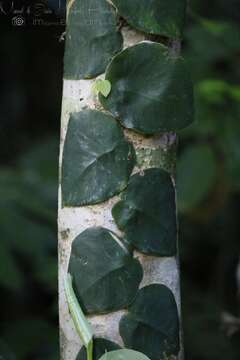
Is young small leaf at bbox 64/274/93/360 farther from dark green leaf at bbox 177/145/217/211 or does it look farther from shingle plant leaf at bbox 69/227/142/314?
dark green leaf at bbox 177/145/217/211

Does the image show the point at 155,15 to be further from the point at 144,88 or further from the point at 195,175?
the point at 195,175

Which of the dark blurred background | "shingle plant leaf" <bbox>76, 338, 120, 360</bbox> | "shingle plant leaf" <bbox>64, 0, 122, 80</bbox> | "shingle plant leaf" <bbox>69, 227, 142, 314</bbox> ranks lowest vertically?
the dark blurred background

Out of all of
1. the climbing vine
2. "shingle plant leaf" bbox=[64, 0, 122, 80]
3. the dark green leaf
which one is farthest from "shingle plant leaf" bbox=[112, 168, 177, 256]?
the dark green leaf

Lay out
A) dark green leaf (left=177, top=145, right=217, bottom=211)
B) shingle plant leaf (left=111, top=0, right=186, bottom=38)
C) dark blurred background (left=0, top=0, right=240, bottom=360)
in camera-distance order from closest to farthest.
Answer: shingle plant leaf (left=111, top=0, right=186, bottom=38) → dark blurred background (left=0, top=0, right=240, bottom=360) → dark green leaf (left=177, top=145, right=217, bottom=211)

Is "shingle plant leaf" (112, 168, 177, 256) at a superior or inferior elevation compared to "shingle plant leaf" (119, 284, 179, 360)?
superior

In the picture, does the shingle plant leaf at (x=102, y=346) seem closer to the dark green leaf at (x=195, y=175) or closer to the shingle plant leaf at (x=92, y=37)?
the shingle plant leaf at (x=92, y=37)

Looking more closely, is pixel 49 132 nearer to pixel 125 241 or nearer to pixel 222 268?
pixel 222 268
